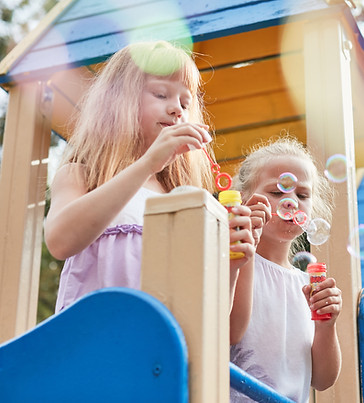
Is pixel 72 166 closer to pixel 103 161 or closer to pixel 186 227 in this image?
pixel 103 161

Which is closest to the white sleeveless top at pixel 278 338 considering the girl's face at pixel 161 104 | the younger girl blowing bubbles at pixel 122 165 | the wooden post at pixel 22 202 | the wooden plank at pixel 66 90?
the younger girl blowing bubbles at pixel 122 165

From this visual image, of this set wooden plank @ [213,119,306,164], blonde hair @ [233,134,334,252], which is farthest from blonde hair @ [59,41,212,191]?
wooden plank @ [213,119,306,164]

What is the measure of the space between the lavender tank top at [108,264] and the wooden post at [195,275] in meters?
0.75

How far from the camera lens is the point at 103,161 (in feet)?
Answer: 6.78

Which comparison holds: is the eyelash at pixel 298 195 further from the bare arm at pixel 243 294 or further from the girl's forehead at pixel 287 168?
the bare arm at pixel 243 294

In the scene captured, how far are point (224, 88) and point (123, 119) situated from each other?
2.06 m

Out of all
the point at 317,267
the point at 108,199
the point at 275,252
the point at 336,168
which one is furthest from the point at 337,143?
the point at 108,199

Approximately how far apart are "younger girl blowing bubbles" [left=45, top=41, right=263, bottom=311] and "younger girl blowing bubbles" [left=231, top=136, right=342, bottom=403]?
34 centimetres

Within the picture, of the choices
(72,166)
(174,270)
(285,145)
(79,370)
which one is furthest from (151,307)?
(285,145)

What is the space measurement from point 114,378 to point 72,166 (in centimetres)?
105

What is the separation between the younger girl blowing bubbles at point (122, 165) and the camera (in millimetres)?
1559

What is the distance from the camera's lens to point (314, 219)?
2.55m

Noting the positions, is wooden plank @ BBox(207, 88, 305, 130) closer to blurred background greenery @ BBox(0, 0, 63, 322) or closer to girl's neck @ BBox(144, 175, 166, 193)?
girl's neck @ BBox(144, 175, 166, 193)

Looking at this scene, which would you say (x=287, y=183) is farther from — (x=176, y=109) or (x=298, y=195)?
Answer: (x=176, y=109)
